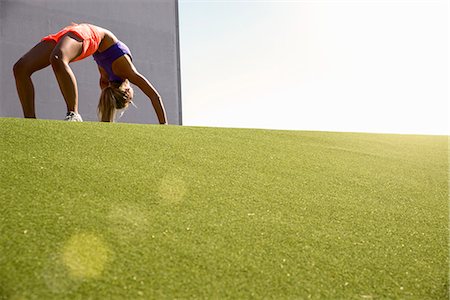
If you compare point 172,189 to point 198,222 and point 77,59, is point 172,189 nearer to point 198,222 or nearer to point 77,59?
point 198,222

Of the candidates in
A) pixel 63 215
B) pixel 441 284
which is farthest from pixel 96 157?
pixel 441 284

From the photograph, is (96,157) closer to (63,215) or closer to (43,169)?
(43,169)

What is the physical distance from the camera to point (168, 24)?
40.8ft

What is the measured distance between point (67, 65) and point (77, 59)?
0.28 meters

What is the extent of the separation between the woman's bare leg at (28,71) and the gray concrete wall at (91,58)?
570 centimetres

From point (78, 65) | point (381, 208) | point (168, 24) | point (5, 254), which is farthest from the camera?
point (168, 24)

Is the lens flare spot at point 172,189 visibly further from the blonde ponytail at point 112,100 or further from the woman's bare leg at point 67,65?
the blonde ponytail at point 112,100

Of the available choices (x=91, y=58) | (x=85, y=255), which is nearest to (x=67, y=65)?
(x=85, y=255)

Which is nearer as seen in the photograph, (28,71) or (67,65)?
(67,65)

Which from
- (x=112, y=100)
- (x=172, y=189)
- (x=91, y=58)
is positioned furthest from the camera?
(x=91, y=58)

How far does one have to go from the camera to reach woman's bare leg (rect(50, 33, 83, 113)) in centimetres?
359

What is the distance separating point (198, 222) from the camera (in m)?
1.62

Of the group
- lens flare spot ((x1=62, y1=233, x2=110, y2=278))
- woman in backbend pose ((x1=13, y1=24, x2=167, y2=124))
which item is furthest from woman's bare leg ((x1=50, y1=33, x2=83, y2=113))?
lens flare spot ((x1=62, y1=233, x2=110, y2=278))

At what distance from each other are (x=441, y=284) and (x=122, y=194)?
3.91 feet
